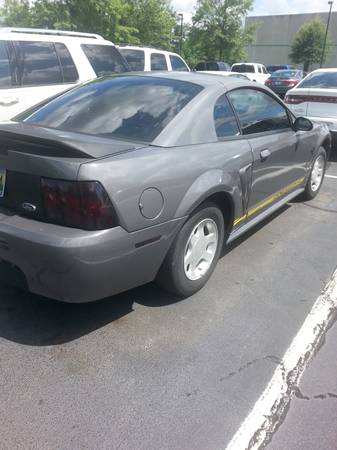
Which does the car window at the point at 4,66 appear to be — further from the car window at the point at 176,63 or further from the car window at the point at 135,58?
the car window at the point at 176,63

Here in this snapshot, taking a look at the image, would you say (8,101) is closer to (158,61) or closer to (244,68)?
(158,61)

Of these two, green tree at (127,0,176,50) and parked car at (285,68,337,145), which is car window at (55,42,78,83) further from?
green tree at (127,0,176,50)

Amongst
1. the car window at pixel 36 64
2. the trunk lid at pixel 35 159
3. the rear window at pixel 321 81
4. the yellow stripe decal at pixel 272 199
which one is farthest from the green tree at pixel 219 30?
the trunk lid at pixel 35 159

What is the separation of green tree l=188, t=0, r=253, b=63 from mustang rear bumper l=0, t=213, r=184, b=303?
36328 mm

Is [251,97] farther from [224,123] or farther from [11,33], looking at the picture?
[11,33]

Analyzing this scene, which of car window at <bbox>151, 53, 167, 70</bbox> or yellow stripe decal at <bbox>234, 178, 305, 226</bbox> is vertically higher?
car window at <bbox>151, 53, 167, 70</bbox>

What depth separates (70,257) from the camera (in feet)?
7.68

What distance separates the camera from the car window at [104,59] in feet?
21.7

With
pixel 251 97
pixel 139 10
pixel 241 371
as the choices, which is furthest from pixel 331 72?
pixel 139 10

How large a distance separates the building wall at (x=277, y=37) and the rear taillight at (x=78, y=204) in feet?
201

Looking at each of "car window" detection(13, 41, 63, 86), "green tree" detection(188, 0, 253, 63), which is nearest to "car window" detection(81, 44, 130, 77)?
"car window" detection(13, 41, 63, 86)

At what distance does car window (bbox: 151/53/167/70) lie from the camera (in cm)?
1029

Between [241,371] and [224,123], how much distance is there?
6.16 ft

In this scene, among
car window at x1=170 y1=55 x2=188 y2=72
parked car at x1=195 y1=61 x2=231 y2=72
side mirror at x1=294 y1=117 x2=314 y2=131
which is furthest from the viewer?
parked car at x1=195 y1=61 x2=231 y2=72
